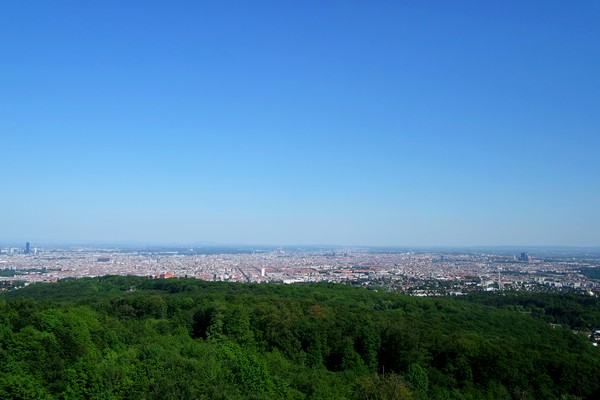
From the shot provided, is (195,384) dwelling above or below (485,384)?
above

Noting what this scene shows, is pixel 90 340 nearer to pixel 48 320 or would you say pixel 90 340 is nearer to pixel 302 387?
pixel 48 320

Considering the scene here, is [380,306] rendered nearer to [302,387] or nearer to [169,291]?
[169,291]

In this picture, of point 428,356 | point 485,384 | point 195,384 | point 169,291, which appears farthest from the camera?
point 169,291

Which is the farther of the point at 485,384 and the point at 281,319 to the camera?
the point at 281,319

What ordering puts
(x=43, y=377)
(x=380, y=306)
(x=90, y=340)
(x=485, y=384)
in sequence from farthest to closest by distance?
1. (x=380, y=306)
2. (x=485, y=384)
3. (x=90, y=340)
4. (x=43, y=377)

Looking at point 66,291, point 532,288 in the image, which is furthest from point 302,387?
point 532,288

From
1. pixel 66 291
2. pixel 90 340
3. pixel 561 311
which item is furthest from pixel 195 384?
Answer: pixel 561 311
